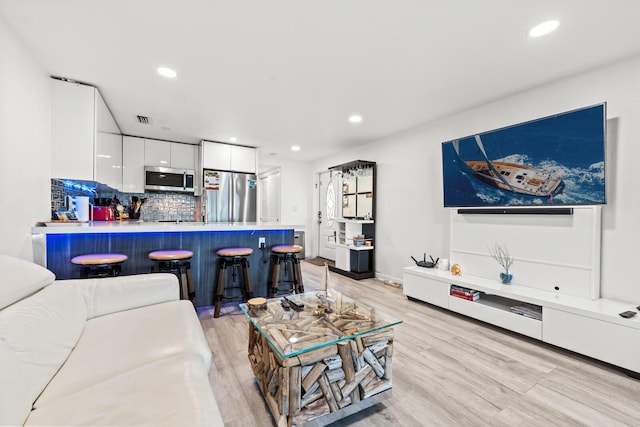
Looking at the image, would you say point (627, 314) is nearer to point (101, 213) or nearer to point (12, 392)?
point (12, 392)

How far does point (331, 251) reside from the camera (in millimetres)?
6172

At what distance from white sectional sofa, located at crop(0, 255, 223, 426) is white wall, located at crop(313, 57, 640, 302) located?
321 centimetres

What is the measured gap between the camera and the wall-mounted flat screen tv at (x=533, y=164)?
2271 mm

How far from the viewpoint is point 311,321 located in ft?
5.60

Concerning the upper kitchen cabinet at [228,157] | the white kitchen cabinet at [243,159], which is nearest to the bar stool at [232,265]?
the upper kitchen cabinet at [228,157]

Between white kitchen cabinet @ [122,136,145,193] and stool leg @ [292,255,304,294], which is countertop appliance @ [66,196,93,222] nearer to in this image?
white kitchen cabinet @ [122,136,145,193]

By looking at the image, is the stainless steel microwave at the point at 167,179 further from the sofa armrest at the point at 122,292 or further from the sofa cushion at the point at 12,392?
the sofa cushion at the point at 12,392

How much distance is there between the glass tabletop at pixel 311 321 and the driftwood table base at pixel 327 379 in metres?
0.05

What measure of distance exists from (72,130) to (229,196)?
8.37 feet

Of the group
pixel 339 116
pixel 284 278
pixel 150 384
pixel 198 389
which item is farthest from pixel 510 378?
pixel 339 116

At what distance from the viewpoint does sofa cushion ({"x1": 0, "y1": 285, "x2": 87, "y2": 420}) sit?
1007 millimetres

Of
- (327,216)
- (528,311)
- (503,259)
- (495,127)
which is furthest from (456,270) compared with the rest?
(327,216)

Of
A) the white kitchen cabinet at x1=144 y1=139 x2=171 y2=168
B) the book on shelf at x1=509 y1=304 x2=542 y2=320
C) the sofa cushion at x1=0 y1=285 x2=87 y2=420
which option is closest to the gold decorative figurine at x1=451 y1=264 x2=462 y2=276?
the book on shelf at x1=509 y1=304 x2=542 y2=320

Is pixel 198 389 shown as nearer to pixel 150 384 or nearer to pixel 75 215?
pixel 150 384
